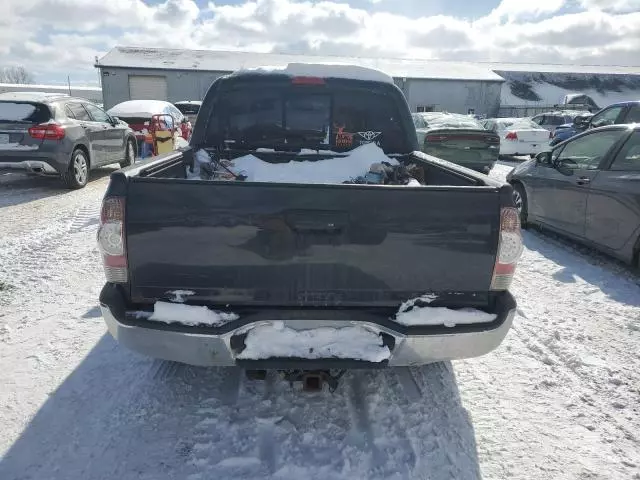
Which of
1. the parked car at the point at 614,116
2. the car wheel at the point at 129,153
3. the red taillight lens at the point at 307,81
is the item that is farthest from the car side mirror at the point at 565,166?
the car wheel at the point at 129,153

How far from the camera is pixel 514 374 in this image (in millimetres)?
3240

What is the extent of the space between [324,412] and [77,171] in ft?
27.1

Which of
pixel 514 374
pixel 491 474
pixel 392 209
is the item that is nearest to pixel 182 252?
pixel 392 209

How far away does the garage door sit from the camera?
32.3m

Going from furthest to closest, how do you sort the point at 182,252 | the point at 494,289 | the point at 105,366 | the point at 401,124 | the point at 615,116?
the point at 615,116
the point at 401,124
the point at 105,366
the point at 494,289
the point at 182,252

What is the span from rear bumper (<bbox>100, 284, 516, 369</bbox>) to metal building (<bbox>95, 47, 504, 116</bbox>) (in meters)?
29.3

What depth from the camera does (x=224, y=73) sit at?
32.2 meters

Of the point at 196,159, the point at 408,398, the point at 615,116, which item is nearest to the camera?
the point at 408,398

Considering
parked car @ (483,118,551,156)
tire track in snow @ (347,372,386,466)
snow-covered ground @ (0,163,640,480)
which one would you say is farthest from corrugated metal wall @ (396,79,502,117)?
tire track in snow @ (347,372,386,466)

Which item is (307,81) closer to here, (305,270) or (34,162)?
(305,270)

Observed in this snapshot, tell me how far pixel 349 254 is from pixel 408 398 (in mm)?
1155

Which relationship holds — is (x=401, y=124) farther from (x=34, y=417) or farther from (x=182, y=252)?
(x=34, y=417)

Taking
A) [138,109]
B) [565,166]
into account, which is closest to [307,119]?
[565,166]

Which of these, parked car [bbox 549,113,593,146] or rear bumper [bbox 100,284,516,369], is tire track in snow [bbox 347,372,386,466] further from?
parked car [bbox 549,113,593,146]
